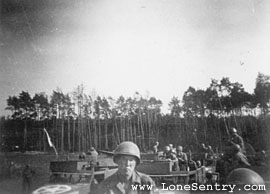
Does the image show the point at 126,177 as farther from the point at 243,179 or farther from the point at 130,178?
the point at 243,179

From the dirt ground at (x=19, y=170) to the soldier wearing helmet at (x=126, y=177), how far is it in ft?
4.07

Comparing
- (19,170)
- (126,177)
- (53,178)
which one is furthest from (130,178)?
(19,170)

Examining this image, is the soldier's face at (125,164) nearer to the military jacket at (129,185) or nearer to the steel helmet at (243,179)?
the military jacket at (129,185)

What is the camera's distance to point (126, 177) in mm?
1707

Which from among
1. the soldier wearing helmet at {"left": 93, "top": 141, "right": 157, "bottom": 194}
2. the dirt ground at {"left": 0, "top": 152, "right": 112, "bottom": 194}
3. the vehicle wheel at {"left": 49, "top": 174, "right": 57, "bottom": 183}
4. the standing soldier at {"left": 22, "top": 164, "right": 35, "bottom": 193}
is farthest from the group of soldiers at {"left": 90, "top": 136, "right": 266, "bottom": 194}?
the vehicle wheel at {"left": 49, "top": 174, "right": 57, "bottom": 183}

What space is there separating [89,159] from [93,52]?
5.39 ft

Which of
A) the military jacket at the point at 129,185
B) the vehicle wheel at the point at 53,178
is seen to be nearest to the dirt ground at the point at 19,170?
the vehicle wheel at the point at 53,178

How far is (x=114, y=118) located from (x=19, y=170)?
75.4 inches

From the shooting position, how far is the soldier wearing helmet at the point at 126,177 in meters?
1.66

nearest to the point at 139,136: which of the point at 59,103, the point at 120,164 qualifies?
the point at 59,103

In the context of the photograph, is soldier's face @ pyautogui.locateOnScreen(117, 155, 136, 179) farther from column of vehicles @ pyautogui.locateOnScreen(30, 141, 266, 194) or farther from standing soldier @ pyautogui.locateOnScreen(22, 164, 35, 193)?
standing soldier @ pyautogui.locateOnScreen(22, 164, 35, 193)

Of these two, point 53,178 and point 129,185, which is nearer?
point 129,185

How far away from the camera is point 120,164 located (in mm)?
1724

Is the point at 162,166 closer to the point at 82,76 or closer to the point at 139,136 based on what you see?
the point at 82,76
